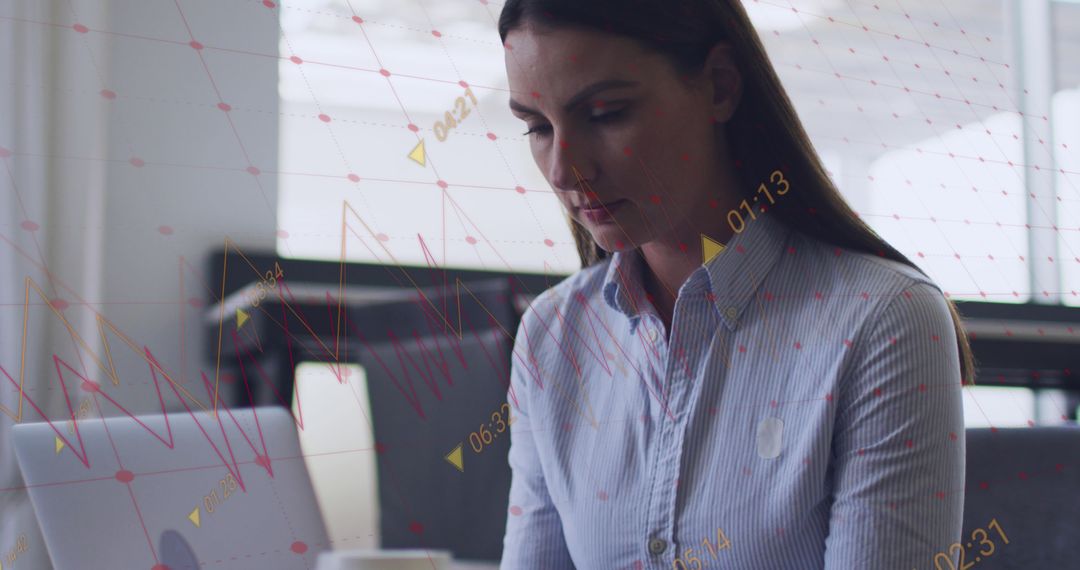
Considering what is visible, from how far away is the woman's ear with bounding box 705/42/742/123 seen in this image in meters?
0.53

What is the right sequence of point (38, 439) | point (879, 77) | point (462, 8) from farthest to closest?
point (879, 77)
point (462, 8)
point (38, 439)

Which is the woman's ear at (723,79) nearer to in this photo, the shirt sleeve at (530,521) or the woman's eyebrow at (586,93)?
the woman's eyebrow at (586,93)

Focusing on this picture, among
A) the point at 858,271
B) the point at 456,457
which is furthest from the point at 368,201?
the point at 858,271

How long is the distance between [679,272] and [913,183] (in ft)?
0.52

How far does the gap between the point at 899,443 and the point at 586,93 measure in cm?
24

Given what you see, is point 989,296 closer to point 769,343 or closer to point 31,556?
point 769,343

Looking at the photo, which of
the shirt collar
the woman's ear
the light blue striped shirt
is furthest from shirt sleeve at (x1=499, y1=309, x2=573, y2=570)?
the woman's ear

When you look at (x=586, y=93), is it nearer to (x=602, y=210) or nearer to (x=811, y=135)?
(x=602, y=210)

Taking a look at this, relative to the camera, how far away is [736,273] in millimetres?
556

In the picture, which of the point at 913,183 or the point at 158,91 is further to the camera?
the point at 913,183

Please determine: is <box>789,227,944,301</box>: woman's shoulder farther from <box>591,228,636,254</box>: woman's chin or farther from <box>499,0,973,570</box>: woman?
<box>591,228,636,254</box>: woman's chin

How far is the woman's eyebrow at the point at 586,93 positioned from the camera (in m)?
0.48

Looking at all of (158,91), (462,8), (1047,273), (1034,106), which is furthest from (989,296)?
(158,91)

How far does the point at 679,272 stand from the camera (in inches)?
22.7
